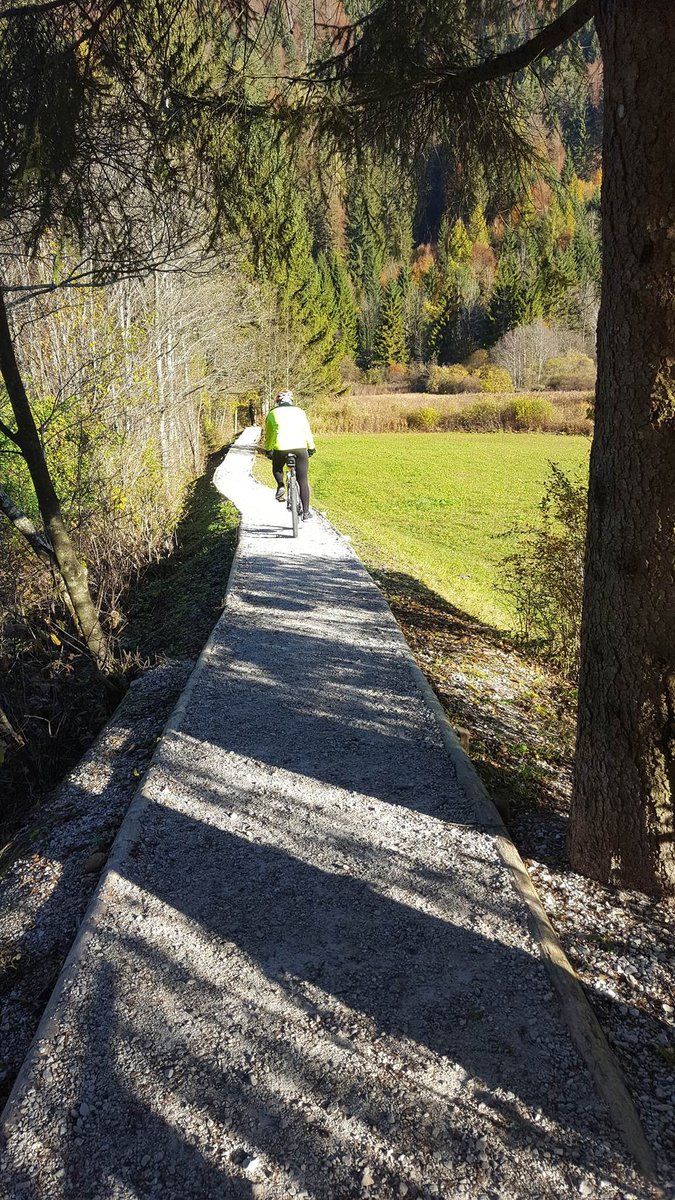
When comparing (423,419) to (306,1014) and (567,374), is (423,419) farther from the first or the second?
(306,1014)

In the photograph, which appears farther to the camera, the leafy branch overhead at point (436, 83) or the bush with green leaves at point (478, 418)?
the bush with green leaves at point (478, 418)

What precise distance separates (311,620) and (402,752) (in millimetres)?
2751

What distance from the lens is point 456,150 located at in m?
3.79

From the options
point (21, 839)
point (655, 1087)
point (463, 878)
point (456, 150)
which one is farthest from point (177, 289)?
point (655, 1087)

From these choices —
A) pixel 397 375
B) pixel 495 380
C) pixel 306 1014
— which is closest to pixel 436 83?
pixel 306 1014

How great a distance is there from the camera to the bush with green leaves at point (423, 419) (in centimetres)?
4588

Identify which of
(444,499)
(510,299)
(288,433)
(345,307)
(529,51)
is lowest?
(444,499)

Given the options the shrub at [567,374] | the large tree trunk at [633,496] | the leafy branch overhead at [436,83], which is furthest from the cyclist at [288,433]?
the shrub at [567,374]

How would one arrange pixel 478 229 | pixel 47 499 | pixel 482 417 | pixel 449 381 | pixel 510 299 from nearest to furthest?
pixel 478 229 → pixel 47 499 → pixel 510 299 → pixel 482 417 → pixel 449 381

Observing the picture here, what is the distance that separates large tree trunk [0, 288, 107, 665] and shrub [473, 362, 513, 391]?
5069cm

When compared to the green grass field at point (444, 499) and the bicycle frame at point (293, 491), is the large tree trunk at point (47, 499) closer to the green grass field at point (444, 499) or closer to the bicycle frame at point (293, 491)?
the green grass field at point (444, 499)

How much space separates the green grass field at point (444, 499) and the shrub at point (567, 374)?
8.38m

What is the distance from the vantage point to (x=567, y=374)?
46.8 meters

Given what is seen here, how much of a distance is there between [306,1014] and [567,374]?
5012cm
